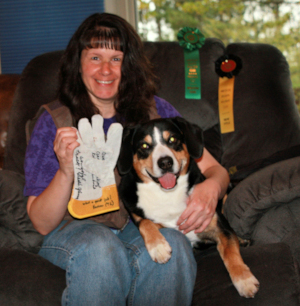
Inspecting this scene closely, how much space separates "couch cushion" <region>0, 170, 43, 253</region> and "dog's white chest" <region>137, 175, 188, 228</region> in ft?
1.72

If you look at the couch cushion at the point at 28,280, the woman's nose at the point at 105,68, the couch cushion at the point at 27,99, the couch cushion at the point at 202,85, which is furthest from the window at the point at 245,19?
the couch cushion at the point at 28,280

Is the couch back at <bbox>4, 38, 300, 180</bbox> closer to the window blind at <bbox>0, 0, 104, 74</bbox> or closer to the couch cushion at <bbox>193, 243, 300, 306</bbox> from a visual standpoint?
the couch cushion at <bbox>193, 243, 300, 306</bbox>

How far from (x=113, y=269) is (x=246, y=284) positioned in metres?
0.51

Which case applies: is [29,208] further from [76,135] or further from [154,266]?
[154,266]

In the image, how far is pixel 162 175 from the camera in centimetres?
156

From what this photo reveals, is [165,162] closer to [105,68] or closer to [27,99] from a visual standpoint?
[105,68]

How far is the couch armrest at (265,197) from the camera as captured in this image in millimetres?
1508

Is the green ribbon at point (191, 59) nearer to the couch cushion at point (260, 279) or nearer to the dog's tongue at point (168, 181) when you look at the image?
the dog's tongue at point (168, 181)

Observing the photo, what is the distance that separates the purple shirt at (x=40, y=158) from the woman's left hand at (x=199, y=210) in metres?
0.68

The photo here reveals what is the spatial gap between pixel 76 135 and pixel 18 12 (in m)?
2.57

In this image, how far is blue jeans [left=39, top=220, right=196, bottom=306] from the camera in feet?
4.05

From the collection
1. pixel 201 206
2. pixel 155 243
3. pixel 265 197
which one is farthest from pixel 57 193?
pixel 265 197

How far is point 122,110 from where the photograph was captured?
1.83 metres

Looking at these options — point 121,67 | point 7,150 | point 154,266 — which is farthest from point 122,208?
point 7,150
